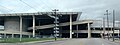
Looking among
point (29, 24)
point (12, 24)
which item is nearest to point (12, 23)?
point (12, 24)

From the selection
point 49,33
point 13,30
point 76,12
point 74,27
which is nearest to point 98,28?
point 74,27

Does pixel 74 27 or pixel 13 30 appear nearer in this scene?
pixel 13 30

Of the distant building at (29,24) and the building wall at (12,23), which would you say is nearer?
the distant building at (29,24)

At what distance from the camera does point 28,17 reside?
141 meters

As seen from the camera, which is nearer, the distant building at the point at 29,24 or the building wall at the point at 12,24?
the distant building at the point at 29,24

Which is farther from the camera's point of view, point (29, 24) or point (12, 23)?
point (29, 24)

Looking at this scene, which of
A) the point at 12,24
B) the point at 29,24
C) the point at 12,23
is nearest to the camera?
the point at 12,24

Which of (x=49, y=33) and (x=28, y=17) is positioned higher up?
(x=28, y=17)

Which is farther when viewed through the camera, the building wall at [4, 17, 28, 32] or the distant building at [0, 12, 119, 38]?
the building wall at [4, 17, 28, 32]

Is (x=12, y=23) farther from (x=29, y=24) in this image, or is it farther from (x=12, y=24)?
(x=29, y=24)

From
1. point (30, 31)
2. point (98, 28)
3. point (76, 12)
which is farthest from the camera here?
point (98, 28)

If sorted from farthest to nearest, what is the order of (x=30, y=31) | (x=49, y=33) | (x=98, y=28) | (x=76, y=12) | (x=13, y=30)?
(x=98, y=28) → (x=49, y=33) → (x=30, y=31) → (x=13, y=30) → (x=76, y=12)

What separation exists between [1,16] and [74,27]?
5120 cm

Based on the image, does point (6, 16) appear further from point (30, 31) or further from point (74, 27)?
point (74, 27)
